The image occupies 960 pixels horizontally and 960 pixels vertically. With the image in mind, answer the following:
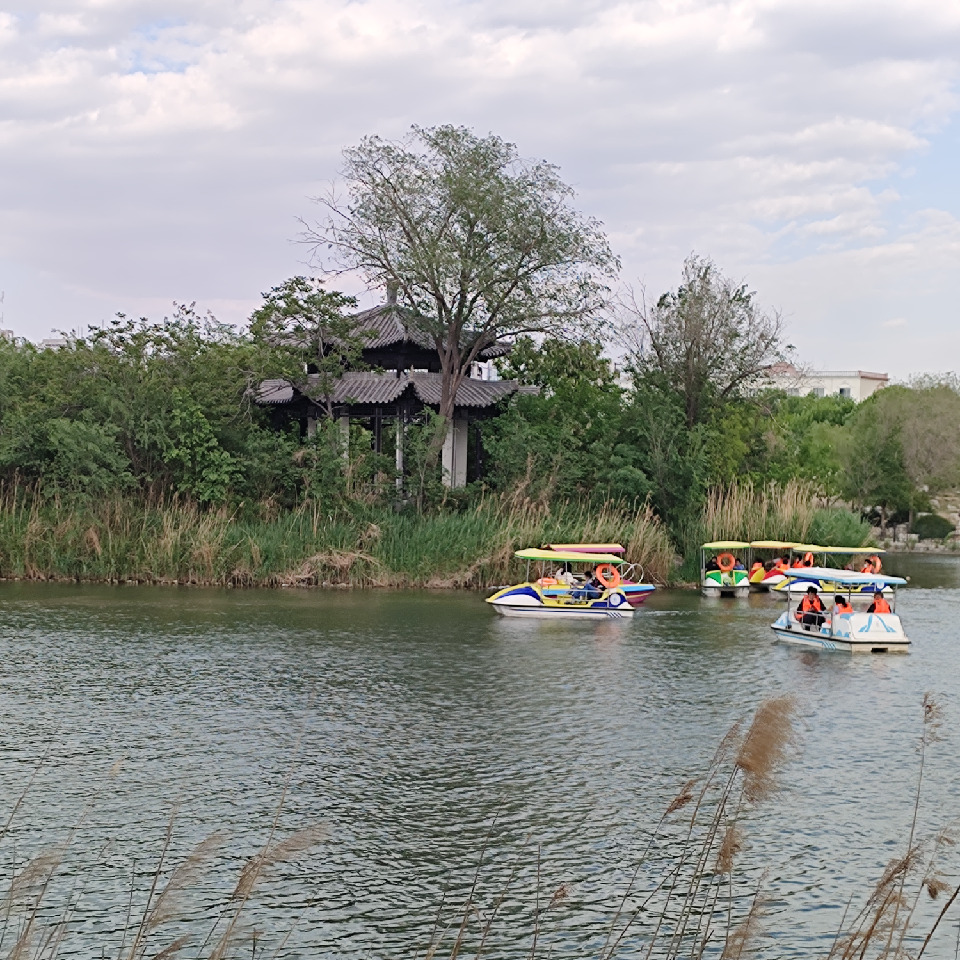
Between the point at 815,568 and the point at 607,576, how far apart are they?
6.37 m

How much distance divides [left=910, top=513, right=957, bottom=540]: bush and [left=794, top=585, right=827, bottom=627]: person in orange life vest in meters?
52.0

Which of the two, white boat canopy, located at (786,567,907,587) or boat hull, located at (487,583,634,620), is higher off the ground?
white boat canopy, located at (786,567,907,587)

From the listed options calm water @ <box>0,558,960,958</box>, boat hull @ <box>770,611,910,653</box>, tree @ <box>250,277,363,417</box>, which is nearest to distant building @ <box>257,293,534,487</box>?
tree @ <box>250,277,363,417</box>

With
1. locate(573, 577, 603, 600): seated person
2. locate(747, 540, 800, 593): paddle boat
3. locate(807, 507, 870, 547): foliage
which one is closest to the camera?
locate(573, 577, 603, 600): seated person

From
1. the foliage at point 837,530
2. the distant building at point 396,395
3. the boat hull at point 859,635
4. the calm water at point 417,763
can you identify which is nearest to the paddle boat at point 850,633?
the boat hull at point 859,635

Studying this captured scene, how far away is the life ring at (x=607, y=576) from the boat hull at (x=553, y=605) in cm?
126

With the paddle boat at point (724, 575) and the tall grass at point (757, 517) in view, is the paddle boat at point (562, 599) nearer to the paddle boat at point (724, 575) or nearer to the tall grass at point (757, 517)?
the paddle boat at point (724, 575)

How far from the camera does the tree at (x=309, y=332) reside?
47.3 meters

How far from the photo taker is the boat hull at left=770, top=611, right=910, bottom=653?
1174 inches

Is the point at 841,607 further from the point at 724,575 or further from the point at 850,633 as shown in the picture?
the point at 724,575

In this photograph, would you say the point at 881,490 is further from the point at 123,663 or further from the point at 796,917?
the point at 796,917

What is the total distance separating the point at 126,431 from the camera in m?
44.5

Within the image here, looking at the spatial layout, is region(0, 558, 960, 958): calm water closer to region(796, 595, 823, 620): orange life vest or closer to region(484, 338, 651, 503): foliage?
region(796, 595, 823, 620): orange life vest

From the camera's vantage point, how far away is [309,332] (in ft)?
157
